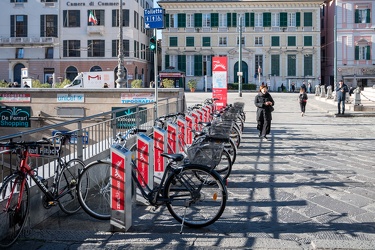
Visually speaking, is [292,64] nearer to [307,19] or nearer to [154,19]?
[307,19]

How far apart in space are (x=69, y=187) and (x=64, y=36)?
48.2 m

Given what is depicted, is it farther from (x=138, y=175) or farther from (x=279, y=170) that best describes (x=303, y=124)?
(x=138, y=175)

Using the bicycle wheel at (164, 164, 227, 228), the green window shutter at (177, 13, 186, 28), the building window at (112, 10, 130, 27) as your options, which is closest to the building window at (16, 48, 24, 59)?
the building window at (112, 10, 130, 27)

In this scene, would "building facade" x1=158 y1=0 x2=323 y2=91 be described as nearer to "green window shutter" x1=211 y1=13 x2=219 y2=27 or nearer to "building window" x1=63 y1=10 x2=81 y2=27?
"green window shutter" x1=211 y1=13 x2=219 y2=27

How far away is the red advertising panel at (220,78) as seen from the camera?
18.9 metres

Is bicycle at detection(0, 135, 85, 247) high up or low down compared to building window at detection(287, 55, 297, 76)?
down

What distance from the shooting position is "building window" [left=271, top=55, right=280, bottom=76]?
187ft

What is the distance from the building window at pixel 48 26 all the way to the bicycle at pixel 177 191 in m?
48.8

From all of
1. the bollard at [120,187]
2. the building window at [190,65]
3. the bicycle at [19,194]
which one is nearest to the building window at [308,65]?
the building window at [190,65]

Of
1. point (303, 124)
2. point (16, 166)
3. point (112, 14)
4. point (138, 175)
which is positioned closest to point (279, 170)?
point (138, 175)

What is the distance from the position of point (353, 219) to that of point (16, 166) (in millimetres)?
3953

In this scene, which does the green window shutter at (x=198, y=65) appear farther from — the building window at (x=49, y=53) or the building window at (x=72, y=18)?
the building window at (x=49, y=53)

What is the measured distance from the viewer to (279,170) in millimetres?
9375

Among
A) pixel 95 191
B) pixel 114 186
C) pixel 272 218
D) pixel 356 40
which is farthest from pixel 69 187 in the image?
pixel 356 40
